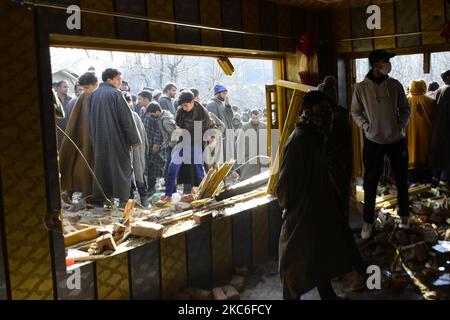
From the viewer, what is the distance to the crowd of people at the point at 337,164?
3.39 meters

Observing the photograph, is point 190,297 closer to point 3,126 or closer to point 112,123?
point 3,126

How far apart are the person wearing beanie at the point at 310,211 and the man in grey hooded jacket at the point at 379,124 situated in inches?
69.6

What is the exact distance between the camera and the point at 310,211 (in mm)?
3391

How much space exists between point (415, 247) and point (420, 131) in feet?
10.0

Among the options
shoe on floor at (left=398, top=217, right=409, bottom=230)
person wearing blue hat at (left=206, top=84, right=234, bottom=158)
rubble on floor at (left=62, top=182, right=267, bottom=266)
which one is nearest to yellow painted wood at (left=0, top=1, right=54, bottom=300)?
rubble on floor at (left=62, top=182, right=267, bottom=266)

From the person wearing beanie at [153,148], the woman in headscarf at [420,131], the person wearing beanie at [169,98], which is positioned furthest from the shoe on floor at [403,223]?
the person wearing beanie at [169,98]

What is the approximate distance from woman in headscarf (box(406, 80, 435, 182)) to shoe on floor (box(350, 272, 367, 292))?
3.53 metres

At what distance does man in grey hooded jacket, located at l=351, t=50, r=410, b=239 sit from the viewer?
505cm

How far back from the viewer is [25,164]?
3109 millimetres

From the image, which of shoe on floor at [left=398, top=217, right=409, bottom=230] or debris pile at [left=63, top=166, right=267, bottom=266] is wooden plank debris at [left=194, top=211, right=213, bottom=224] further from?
shoe on floor at [left=398, top=217, right=409, bottom=230]

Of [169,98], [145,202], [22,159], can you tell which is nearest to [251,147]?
[169,98]

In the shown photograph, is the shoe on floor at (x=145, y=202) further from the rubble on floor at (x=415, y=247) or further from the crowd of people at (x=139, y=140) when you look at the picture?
the rubble on floor at (x=415, y=247)

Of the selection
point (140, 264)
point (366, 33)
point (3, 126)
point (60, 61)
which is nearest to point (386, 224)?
point (366, 33)

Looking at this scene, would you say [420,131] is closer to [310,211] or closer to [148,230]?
[310,211]
